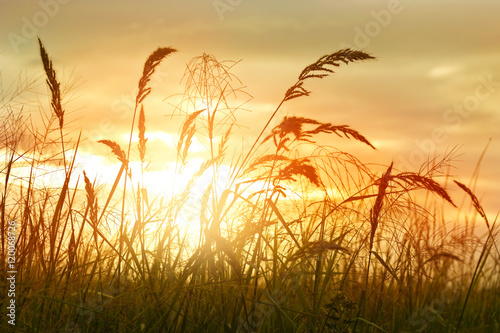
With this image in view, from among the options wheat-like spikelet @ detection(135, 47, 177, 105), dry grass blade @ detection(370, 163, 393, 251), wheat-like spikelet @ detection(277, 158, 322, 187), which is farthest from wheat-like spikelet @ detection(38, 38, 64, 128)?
dry grass blade @ detection(370, 163, 393, 251)

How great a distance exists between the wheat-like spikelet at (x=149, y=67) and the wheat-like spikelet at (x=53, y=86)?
50 cm

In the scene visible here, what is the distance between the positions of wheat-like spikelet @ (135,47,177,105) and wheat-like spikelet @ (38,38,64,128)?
0.50m

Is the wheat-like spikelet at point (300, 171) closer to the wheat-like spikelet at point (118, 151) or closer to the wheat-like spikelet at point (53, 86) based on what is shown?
the wheat-like spikelet at point (118, 151)

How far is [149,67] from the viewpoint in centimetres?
353

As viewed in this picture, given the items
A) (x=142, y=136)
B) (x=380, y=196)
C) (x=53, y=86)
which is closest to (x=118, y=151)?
(x=142, y=136)

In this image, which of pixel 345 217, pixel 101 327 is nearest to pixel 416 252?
pixel 345 217

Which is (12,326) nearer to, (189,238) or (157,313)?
(157,313)

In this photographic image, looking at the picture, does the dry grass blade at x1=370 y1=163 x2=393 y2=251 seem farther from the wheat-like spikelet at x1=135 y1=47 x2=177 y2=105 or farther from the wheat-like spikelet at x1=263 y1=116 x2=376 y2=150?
the wheat-like spikelet at x1=135 y1=47 x2=177 y2=105

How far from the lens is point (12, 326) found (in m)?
2.98

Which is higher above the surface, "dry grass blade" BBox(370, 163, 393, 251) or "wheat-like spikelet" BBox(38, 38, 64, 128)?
"wheat-like spikelet" BBox(38, 38, 64, 128)

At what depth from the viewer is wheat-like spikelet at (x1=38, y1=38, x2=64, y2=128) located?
358 cm

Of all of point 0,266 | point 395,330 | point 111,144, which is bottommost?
point 395,330

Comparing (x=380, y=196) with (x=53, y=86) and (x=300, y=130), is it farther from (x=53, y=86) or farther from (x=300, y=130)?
(x=53, y=86)

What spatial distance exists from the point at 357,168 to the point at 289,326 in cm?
102
